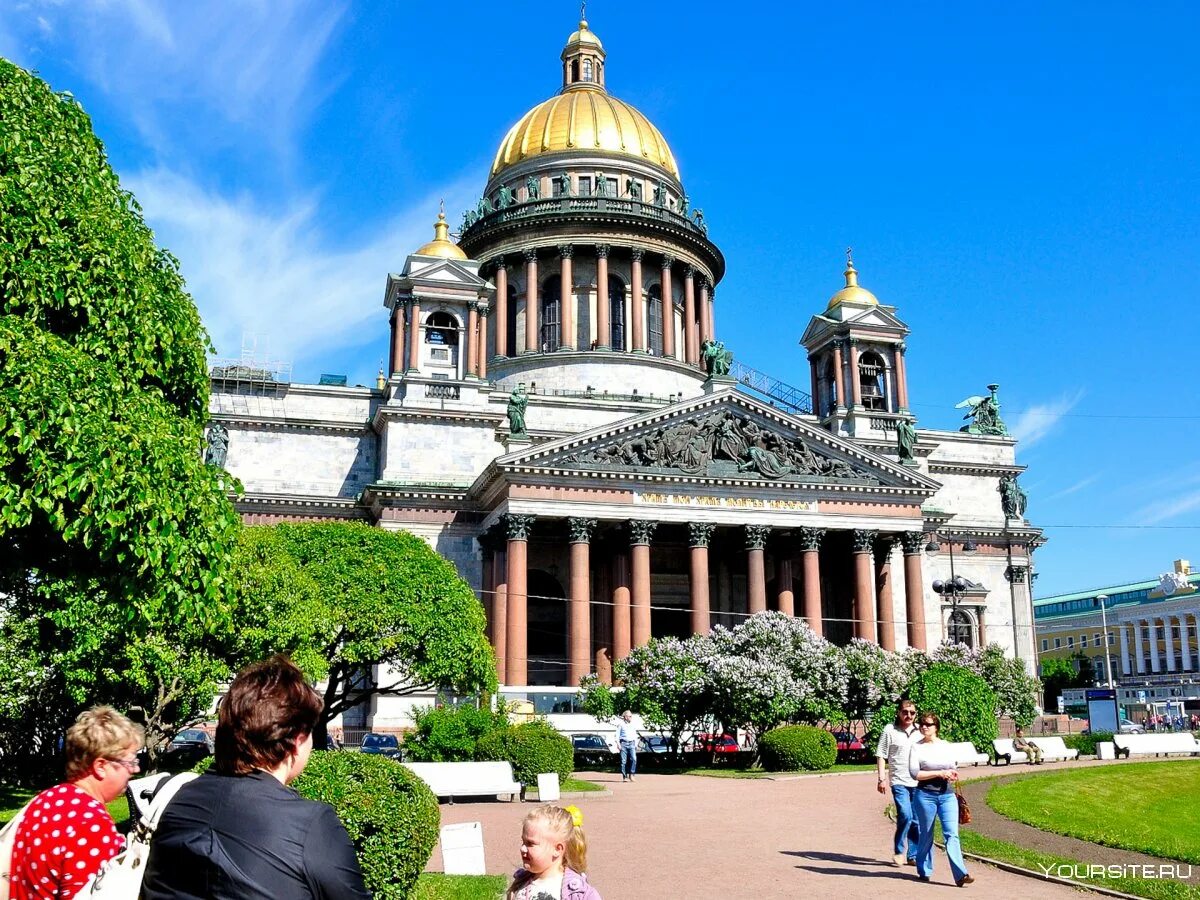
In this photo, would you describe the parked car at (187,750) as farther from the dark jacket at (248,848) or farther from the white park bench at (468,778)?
the dark jacket at (248,848)

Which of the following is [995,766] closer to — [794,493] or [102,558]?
[794,493]

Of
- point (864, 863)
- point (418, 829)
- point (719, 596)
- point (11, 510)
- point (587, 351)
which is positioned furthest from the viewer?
point (587, 351)

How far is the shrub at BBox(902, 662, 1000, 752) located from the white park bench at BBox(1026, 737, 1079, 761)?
3380mm

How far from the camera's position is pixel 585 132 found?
223 ft

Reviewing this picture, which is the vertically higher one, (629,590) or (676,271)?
(676,271)

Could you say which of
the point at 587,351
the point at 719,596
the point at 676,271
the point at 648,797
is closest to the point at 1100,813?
the point at 648,797

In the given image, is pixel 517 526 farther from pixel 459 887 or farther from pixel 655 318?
pixel 459 887

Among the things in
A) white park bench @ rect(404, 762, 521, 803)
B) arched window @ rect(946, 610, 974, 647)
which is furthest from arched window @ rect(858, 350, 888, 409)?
white park bench @ rect(404, 762, 521, 803)

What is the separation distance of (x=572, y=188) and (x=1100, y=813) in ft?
170

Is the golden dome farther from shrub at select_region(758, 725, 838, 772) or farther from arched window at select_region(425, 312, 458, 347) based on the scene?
shrub at select_region(758, 725, 838, 772)

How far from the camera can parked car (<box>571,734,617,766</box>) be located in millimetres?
34500

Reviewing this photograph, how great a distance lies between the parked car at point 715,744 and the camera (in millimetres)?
34550

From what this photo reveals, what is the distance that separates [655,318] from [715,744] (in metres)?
36.2

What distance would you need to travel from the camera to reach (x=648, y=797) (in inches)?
929
